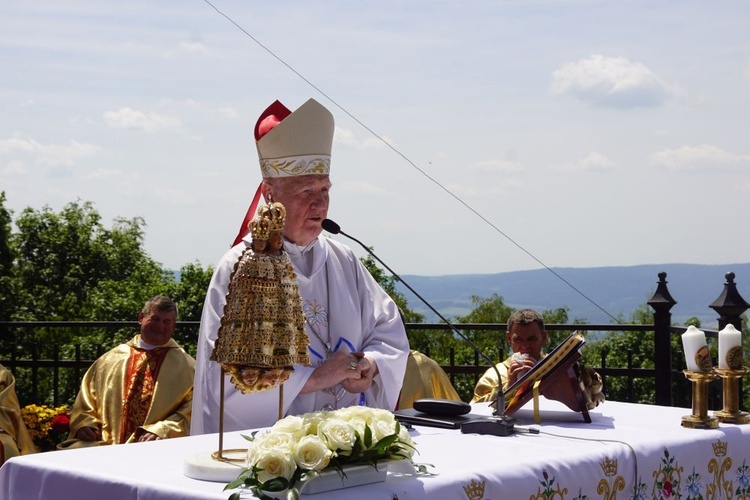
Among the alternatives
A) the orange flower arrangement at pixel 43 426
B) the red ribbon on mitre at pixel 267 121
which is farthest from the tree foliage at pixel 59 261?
the red ribbon on mitre at pixel 267 121

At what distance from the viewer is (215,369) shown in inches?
160

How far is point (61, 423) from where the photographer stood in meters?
7.64

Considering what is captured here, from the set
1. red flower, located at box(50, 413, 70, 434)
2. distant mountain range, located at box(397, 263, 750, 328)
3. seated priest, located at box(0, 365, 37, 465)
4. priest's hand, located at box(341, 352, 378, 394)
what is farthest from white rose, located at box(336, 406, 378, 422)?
distant mountain range, located at box(397, 263, 750, 328)

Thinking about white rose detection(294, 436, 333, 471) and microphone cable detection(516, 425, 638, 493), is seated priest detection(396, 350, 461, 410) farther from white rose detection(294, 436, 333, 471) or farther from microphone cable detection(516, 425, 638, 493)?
white rose detection(294, 436, 333, 471)

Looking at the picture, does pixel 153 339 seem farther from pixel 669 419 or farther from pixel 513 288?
pixel 513 288

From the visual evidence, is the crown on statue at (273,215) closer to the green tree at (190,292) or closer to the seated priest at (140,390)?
the seated priest at (140,390)

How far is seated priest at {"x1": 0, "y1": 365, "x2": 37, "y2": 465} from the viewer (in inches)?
276

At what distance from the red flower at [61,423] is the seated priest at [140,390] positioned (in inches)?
6.0

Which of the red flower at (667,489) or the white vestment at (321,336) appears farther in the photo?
the white vestment at (321,336)

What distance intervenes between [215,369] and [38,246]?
3273cm

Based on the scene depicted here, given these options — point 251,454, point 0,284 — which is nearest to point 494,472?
point 251,454

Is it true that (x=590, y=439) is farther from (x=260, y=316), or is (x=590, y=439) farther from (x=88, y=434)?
(x=88, y=434)

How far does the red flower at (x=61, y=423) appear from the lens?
7.60 m

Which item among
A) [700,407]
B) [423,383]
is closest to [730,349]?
[700,407]
